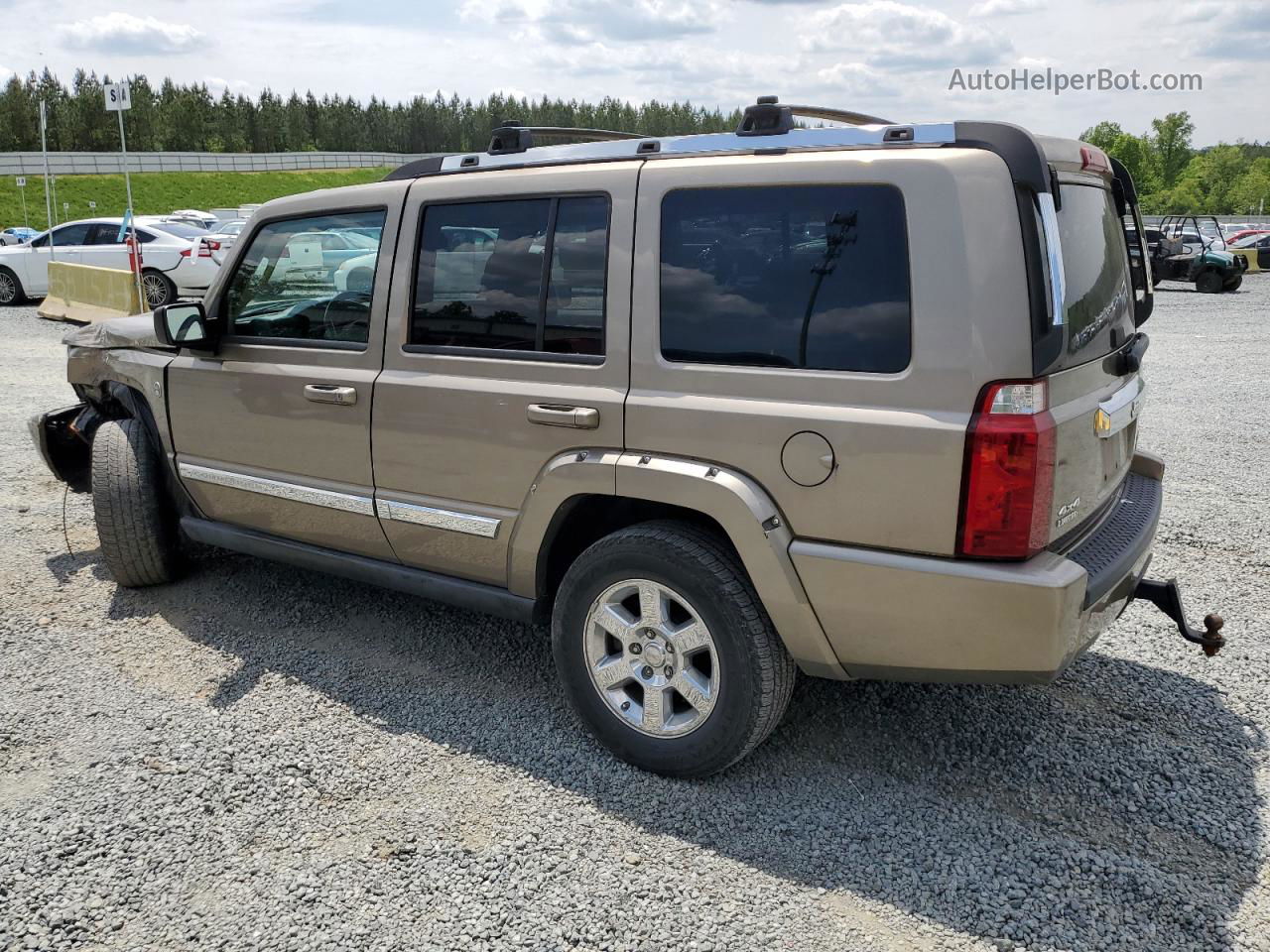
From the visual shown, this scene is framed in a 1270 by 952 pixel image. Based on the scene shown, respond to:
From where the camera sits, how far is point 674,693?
3.33 metres

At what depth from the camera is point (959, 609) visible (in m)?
2.74

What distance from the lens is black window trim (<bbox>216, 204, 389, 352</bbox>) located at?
12.7 ft

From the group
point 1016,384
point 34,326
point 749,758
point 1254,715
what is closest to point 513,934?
point 749,758

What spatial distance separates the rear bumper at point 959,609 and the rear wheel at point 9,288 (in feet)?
66.7

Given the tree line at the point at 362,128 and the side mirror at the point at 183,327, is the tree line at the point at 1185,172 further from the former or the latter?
the side mirror at the point at 183,327

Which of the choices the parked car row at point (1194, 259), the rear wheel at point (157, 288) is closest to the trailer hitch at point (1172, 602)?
the rear wheel at point (157, 288)

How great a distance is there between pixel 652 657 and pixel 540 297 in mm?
1264

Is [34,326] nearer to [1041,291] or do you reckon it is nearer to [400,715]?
[400,715]

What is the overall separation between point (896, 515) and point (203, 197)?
6938 centimetres

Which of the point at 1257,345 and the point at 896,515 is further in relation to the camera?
the point at 1257,345

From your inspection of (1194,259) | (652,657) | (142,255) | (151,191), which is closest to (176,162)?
(151,191)

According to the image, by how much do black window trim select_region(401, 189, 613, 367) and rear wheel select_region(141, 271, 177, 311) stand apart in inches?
586

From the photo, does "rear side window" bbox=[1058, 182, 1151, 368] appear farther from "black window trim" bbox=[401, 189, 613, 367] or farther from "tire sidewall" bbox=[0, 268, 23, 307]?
"tire sidewall" bbox=[0, 268, 23, 307]

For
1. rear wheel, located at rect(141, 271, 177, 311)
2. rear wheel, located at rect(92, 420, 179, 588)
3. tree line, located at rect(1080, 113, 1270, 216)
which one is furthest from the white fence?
tree line, located at rect(1080, 113, 1270, 216)
